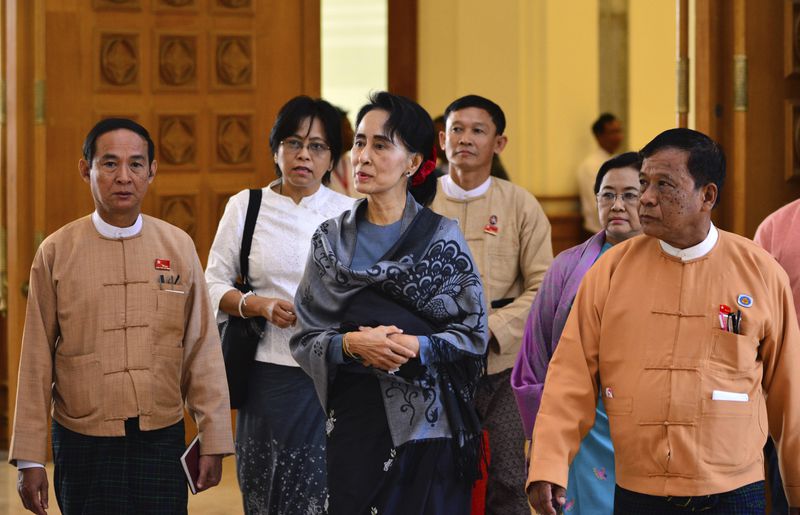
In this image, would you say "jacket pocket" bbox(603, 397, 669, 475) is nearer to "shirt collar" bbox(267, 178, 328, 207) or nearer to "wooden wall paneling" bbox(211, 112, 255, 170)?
"shirt collar" bbox(267, 178, 328, 207)

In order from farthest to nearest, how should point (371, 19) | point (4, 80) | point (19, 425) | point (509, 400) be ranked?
1. point (371, 19)
2. point (4, 80)
3. point (509, 400)
4. point (19, 425)

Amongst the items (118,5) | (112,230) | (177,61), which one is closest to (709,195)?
(112,230)

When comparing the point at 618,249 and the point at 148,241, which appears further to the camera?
the point at 148,241

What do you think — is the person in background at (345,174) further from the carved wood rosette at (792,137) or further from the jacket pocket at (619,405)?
the jacket pocket at (619,405)

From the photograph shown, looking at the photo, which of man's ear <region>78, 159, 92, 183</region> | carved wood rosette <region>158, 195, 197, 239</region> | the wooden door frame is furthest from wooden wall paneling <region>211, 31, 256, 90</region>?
man's ear <region>78, 159, 92, 183</region>

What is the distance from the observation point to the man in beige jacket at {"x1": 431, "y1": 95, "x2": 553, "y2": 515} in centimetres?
473

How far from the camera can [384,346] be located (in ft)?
10.9

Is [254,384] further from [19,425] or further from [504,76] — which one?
[504,76]

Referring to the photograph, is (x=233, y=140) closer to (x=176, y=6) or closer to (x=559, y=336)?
(x=176, y=6)

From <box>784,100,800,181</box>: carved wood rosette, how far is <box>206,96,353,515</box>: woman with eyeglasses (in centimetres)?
178

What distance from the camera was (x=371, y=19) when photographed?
12336mm

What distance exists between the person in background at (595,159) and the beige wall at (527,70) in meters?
0.10

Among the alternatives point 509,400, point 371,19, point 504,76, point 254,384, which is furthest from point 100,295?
point 371,19

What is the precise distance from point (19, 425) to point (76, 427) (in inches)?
6.1
